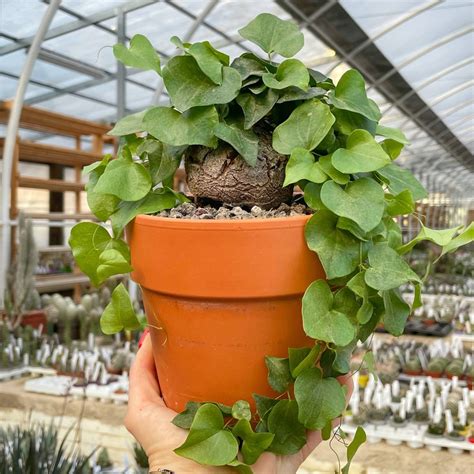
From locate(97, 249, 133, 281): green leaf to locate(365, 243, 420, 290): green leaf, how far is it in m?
0.24

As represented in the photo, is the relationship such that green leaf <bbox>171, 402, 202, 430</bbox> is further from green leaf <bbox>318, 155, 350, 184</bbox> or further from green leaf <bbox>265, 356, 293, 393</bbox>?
green leaf <bbox>318, 155, 350, 184</bbox>

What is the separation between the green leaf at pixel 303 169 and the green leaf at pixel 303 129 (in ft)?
0.04

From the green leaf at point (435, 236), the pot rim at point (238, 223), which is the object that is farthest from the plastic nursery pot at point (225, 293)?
the green leaf at point (435, 236)

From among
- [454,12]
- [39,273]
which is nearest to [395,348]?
[39,273]

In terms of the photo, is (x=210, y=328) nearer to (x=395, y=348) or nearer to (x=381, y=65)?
(x=395, y=348)

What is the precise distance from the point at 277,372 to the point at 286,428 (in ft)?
0.18

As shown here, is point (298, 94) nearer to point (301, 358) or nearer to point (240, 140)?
point (240, 140)

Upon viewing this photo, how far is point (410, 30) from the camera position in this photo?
24.4ft

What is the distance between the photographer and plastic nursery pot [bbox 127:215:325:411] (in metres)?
0.56

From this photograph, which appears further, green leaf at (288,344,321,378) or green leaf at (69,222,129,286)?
green leaf at (69,222,129,286)

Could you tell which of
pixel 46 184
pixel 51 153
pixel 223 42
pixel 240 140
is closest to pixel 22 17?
pixel 51 153

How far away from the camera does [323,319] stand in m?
0.55

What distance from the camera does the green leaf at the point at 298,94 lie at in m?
0.61

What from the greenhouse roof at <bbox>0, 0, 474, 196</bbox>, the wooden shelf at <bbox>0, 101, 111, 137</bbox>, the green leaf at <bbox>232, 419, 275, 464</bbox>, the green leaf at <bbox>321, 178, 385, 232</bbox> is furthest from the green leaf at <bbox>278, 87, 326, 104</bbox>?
the greenhouse roof at <bbox>0, 0, 474, 196</bbox>
